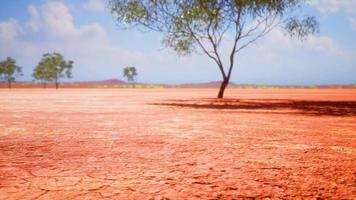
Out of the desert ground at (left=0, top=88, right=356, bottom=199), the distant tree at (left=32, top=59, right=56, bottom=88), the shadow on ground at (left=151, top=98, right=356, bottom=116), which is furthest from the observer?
the distant tree at (left=32, top=59, right=56, bottom=88)

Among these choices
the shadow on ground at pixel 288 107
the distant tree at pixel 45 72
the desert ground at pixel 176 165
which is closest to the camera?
the desert ground at pixel 176 165

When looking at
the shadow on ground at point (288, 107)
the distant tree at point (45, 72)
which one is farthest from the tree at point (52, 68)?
the shadow on ground at point (288, 107)

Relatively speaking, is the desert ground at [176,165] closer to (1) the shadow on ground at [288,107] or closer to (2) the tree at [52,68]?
(1) the shadow on ground at [288,107]

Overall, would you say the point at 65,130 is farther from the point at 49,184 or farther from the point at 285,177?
the point at 285,177

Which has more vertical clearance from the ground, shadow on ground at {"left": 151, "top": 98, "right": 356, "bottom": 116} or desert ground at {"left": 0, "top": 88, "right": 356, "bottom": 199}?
desert ground at {"left": 0, "top": 88, "right": 356, "bottom": 199}

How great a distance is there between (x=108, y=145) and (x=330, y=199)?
4019 mm

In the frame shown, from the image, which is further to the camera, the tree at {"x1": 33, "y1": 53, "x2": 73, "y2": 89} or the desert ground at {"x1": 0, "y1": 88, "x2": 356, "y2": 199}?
the tree at {"x1": 33, "y1": 53, "x2": 73, "y2": 89}

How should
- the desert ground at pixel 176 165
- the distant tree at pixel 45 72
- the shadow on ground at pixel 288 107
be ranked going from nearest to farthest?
the desert ground at pixel 176 165, the shadow on ground at pixel 288 107, the distant tree at pixel 45 72

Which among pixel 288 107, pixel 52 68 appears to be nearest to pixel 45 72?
pixel 52 68

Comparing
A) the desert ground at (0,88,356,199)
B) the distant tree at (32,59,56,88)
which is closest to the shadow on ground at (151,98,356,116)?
the desert ground at (0,88,356,199)

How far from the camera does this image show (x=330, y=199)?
3332 mm

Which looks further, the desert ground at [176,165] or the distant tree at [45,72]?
the distant tree at [45,72]

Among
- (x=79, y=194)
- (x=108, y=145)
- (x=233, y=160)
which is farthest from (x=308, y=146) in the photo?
(x=79, y=194)

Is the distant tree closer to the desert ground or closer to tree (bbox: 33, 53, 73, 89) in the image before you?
tree (bbox: 33, 53, 73, 89)
